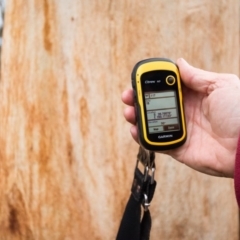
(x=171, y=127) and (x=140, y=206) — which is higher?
(x=171, y=127)

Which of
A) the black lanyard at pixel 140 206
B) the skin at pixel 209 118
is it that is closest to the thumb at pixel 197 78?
the skin at pixel 209 118

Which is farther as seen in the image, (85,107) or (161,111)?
(85,107)

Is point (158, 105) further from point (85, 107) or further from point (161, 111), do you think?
point (85, 107)

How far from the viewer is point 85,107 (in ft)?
2.86

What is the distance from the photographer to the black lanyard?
708 millimetres

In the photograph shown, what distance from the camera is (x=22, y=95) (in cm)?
84

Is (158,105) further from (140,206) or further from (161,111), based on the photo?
(140,206)

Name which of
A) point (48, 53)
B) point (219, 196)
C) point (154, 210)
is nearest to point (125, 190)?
point (154, 210)

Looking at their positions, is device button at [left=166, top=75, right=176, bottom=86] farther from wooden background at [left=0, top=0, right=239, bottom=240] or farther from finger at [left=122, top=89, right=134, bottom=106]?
wooden background at [left=0, top=0, right=239, bottom=240]

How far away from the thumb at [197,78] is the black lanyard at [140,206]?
0.13m

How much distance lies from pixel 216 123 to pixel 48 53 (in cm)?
35

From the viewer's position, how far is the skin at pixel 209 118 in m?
0.67

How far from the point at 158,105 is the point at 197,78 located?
0.08 m

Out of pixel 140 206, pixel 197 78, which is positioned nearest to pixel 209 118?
pixel 197 78
